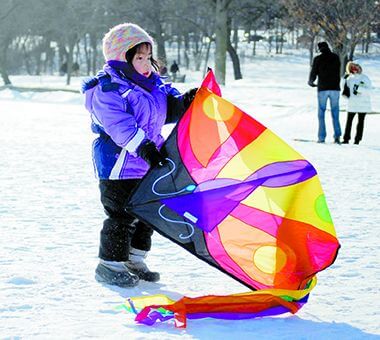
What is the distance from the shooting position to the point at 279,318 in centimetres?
395

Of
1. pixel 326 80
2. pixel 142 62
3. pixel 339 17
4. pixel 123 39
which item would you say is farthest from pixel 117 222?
pixel 339 17

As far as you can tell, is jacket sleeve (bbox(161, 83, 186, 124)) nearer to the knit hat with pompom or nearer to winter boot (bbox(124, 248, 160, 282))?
the knit hat with pompom

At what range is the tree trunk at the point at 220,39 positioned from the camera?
1186 inches

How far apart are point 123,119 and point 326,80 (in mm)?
9951

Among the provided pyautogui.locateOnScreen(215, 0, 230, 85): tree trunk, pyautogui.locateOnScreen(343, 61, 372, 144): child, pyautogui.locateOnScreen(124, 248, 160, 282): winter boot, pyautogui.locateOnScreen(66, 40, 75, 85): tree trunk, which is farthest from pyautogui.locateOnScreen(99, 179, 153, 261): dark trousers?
pyautogui.locateOnScreen(66, 40, 75, 85): tree trunk

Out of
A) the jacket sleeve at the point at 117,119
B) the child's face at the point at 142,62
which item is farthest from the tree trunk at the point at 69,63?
the jacket sleeve at the point at 117,119

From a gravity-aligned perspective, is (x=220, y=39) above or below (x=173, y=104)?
below

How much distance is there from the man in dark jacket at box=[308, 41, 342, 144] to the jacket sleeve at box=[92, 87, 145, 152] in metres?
9.65

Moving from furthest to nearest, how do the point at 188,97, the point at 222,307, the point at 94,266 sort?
the point at 94,266, the point at 188,97, the point at 222,307

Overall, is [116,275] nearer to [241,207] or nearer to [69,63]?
[241,207]

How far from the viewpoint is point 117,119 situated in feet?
14.4

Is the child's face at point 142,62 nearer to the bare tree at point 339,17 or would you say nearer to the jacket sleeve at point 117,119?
the jacket sleeve at point 117,119

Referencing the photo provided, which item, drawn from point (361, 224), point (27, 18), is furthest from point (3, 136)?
point (27, 18)

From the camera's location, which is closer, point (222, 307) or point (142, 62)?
point (222, 307)
